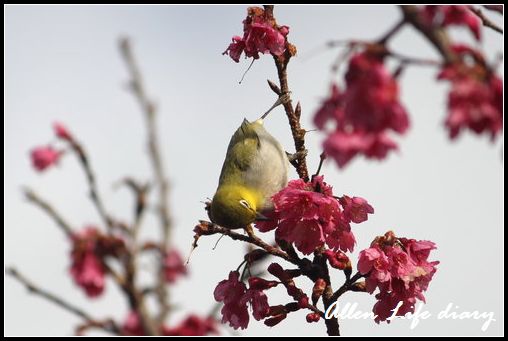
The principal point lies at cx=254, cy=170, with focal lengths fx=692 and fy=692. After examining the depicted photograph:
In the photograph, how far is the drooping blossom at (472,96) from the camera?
1607mm

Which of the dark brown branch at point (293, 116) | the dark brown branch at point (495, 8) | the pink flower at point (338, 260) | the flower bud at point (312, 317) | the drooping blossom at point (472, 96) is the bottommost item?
the drooping blossom at point (472, 96)

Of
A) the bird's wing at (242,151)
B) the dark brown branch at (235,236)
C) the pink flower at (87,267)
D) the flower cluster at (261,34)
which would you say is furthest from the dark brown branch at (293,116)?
the pink flower at (87,267)

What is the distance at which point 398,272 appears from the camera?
328cm

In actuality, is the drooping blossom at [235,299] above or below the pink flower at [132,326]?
below

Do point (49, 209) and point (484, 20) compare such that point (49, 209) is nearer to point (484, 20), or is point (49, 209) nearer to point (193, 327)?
point (193, 327)

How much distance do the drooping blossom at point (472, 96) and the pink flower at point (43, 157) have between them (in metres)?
5.92

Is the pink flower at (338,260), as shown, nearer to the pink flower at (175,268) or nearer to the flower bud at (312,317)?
the flower bud at (312,317)

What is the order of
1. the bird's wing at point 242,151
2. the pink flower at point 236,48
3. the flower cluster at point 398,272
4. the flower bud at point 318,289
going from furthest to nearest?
the bird's wing at point 242,151 → the pink flower at point 236,48 → the flower cluster at point 398,272 → the flower bud at point 318,289

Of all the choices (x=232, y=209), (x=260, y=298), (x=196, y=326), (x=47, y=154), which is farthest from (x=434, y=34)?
(x=47, y=154)

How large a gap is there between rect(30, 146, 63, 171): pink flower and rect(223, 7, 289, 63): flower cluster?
406 cm

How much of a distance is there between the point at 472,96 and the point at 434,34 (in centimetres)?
18

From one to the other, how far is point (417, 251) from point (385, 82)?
5.80 ft

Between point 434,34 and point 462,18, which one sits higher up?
point 462,18

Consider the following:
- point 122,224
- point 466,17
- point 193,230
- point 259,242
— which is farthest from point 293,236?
point 122,224
